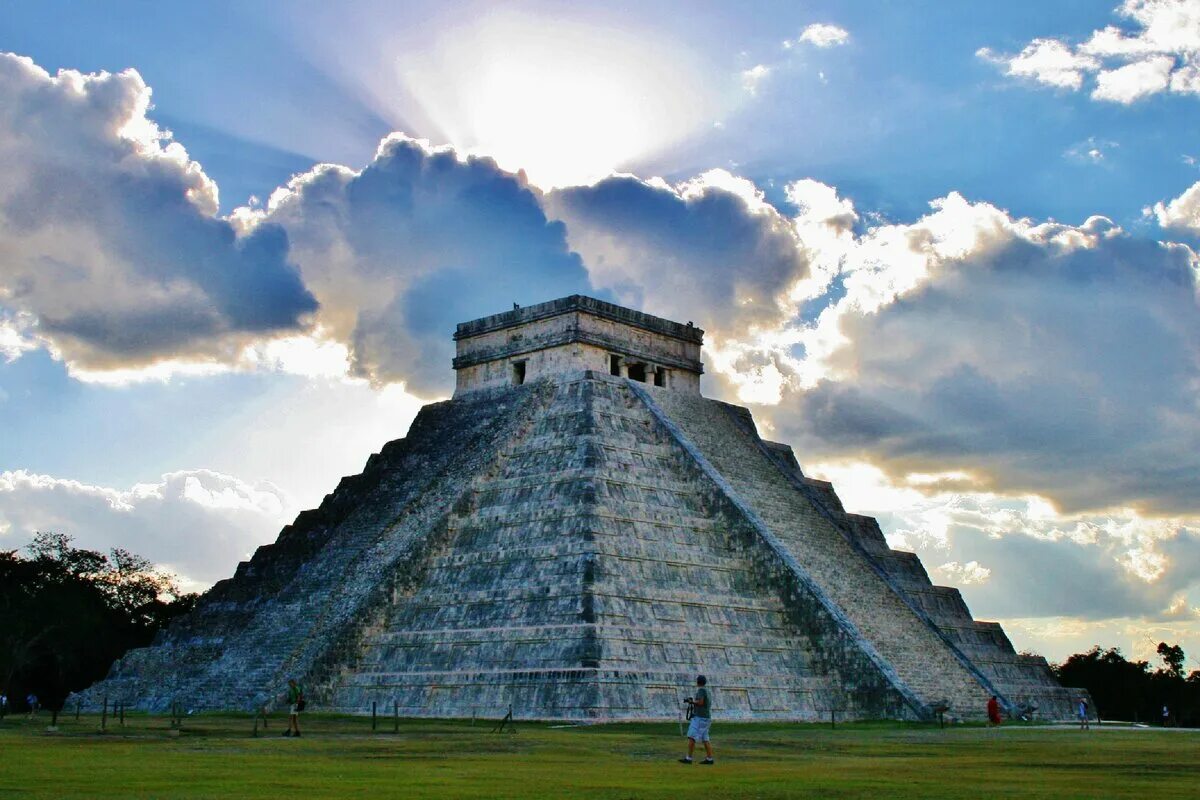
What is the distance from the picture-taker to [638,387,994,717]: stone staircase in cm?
2933

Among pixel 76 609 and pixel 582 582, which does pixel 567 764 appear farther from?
pixel 76 609

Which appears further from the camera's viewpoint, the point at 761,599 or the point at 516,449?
the point at 516,449

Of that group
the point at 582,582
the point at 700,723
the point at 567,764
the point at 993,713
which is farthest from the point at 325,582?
the point at 567,764

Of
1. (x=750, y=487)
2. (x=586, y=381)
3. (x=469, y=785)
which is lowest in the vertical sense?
(x=469, y=785)

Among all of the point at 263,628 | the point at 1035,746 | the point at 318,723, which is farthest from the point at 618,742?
the point at 263,628

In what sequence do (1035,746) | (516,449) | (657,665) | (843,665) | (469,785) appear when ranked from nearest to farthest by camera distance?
(469,785) < (1035,746) < (657,665) < (843,665) < (516,449)

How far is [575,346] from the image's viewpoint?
34.0 metres

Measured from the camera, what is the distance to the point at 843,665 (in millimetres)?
27938

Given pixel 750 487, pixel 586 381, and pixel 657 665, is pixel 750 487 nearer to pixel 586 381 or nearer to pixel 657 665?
pixel 586 381

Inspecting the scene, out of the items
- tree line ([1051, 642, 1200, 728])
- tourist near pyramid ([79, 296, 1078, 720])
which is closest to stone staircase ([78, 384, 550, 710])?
tourist near pyramid ([79, 296, 1078, 720])

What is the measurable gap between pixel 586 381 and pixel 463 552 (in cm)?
551

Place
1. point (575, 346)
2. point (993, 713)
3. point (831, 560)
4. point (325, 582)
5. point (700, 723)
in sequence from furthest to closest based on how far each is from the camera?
point (575, 346) < point (831, 560) < point (325, 582) < point (993, 713) < point (700, 723)

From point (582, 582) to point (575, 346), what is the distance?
344 inches

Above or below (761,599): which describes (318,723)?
below
